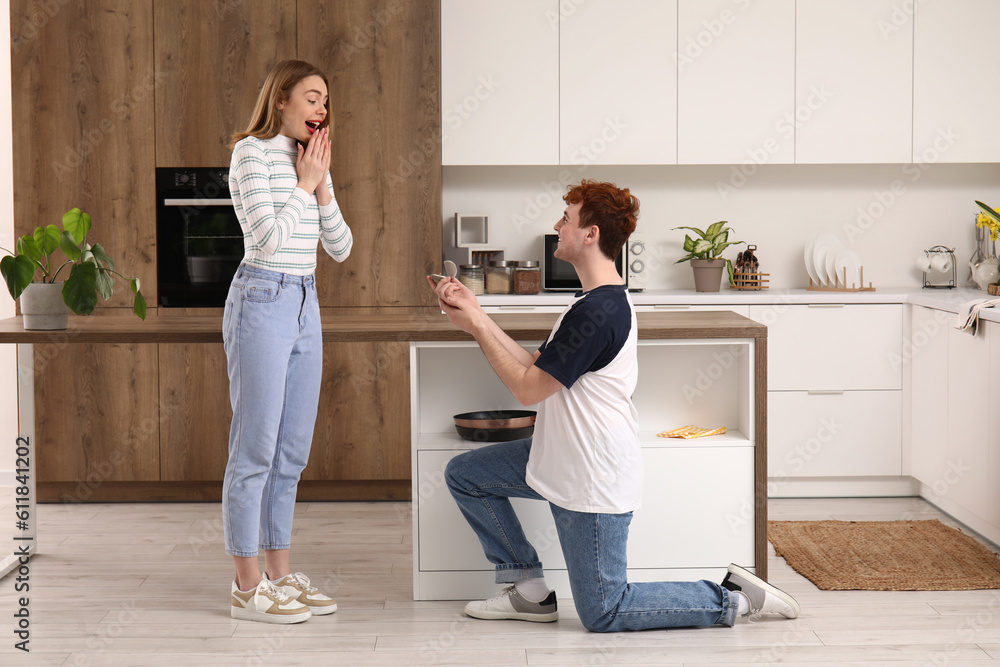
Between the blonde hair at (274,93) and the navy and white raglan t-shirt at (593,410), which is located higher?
the blonde hair at (274,93)

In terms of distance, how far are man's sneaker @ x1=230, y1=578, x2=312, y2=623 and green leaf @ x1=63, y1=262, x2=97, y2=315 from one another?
3.04 feet

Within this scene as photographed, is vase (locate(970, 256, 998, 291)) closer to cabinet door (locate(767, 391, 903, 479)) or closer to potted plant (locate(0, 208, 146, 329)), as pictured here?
cabinet door (locate(767, 391, 903, 479))

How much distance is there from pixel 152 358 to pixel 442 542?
1.82m

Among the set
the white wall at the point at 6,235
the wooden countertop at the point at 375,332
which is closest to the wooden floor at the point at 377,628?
the wooden countertop at the point at 375,332

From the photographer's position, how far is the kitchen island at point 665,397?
8.69 ft

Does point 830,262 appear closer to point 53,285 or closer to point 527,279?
point 527,279

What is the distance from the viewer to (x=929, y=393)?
3738mm

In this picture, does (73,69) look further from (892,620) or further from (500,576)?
(892,620)

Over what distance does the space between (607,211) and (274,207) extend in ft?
2.95

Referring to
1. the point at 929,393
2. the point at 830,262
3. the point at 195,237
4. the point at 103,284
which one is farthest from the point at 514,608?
the point at 830,262

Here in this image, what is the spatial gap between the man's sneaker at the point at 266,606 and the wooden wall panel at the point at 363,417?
A: 4.36 feet

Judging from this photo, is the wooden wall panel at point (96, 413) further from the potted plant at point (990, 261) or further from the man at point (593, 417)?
the potted plant at point (990, 261)

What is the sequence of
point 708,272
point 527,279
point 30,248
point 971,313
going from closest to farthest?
point 30,248, point 971,313, point 527,279, point 708,272

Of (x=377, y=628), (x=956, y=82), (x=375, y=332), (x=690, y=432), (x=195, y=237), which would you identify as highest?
(x=956, y=82)
